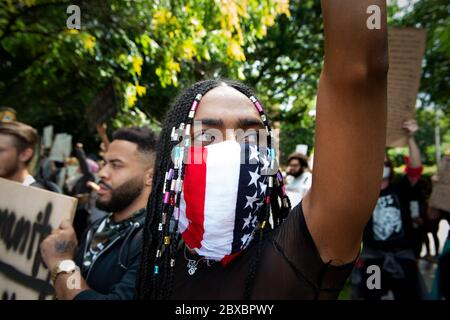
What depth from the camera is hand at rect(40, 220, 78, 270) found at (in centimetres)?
202

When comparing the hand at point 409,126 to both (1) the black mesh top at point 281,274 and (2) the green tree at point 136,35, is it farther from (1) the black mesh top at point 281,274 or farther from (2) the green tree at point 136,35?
(1) the black mesh top at point 281,274

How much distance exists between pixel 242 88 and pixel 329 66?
24.8 inches

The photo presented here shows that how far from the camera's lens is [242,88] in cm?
143

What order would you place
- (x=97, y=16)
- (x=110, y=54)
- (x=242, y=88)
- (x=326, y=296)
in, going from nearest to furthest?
(x=326, y=296)
(x=242, y=88)
(x=97, y=16)
(x=110, y=54)

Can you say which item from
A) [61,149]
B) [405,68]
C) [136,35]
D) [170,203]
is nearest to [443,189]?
[405,68]

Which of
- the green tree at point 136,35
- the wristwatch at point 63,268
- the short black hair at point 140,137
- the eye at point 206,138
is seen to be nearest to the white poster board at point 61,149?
the green tree at point 136,35

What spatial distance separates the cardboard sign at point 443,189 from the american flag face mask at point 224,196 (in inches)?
104

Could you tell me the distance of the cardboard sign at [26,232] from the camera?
7.15ft

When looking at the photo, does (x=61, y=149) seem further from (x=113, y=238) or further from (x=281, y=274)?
(x=281, y=274)

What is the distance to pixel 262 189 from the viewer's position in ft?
3.93

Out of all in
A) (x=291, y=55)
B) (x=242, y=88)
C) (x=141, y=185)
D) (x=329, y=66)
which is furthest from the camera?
(x=291, y=55)

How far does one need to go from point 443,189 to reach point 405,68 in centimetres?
102
